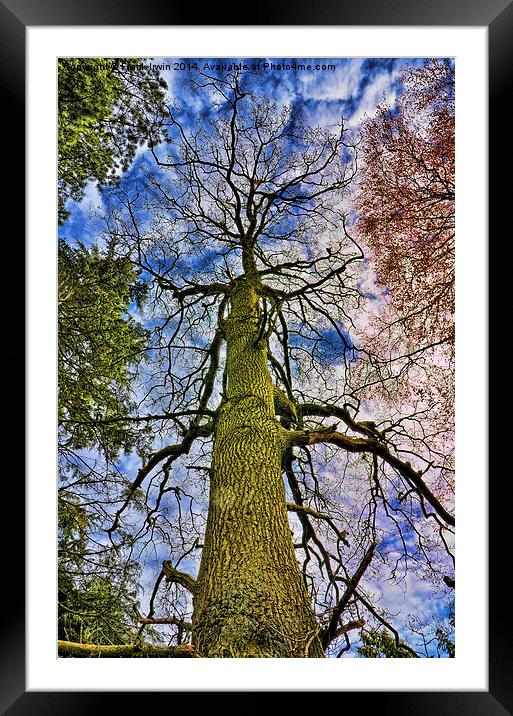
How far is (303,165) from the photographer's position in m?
2.44

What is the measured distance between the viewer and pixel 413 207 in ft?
7.99

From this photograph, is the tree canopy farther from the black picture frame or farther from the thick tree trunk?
the black picture frame

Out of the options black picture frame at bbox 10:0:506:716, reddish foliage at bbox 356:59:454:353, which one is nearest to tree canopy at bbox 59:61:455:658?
reddish foliage at bbox 356:59:454:353

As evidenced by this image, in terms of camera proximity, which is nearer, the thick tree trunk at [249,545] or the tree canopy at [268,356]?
the thick tree trunk at [249,545]

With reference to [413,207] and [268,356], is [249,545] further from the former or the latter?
[413,207]

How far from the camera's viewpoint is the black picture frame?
1524mm
